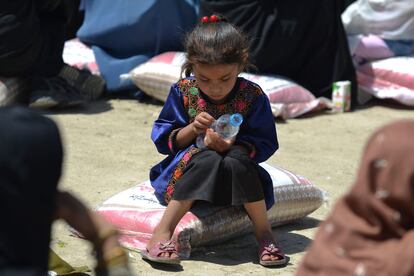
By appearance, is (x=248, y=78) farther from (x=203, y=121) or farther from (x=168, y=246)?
(x=168, y=246)

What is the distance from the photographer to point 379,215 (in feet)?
6.97

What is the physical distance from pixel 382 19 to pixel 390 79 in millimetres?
572

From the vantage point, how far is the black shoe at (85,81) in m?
7.12

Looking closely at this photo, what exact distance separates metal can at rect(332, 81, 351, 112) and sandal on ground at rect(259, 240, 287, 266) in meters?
3.37

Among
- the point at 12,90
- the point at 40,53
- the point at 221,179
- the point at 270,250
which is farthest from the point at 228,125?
the point at 40,53

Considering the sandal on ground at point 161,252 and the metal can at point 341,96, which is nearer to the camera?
the sandal on ground at point 161,252

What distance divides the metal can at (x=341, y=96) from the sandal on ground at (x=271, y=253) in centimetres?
337

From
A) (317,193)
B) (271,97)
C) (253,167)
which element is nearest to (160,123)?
(253,167)

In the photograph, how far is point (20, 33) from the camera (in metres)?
6.38

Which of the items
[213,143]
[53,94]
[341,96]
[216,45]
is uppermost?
[216,45]

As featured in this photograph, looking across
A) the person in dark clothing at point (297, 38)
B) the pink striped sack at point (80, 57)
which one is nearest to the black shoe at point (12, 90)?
the pink striped sack at point (80, 57)

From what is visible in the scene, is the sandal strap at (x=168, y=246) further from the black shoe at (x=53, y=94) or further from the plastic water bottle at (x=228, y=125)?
the black shoe at (x=53, y=94)

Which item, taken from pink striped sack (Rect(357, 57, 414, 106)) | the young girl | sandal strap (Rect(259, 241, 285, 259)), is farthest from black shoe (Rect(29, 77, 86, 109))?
sandal strap (Rect(259, 241, 285, 259))

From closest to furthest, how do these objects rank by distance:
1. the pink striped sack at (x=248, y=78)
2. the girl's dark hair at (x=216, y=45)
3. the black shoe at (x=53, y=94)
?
the girl's dark hair at (x=216, y=45)
the black shoe at (x=53, y=94)
the pink striped sack at (x=248, y=78)
